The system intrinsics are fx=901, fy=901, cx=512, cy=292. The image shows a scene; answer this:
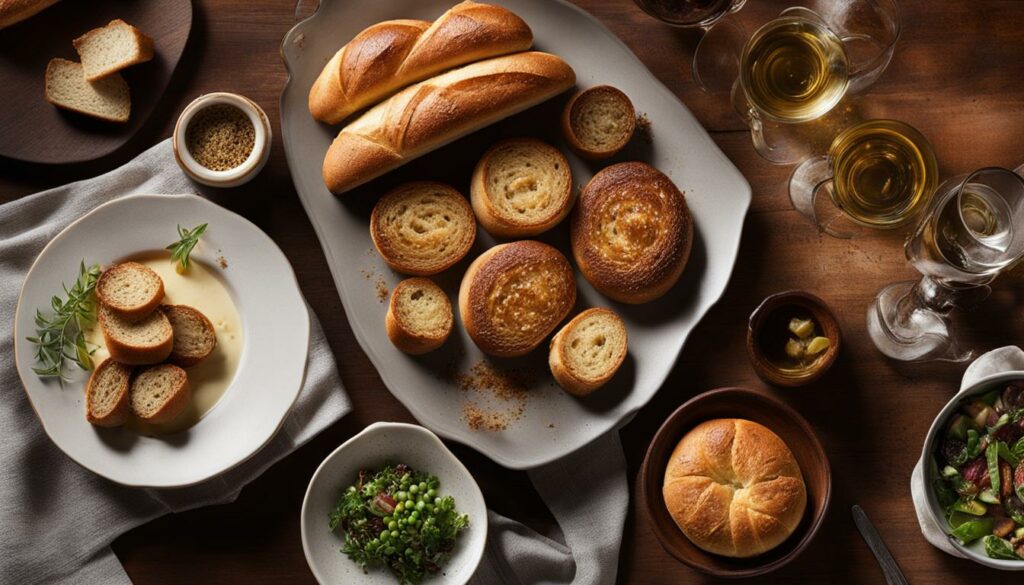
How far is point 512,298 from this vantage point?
259cm

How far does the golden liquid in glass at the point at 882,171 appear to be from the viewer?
264 cm

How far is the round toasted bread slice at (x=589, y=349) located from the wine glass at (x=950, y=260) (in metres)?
0.81

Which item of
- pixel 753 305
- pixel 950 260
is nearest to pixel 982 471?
pixel 950 260

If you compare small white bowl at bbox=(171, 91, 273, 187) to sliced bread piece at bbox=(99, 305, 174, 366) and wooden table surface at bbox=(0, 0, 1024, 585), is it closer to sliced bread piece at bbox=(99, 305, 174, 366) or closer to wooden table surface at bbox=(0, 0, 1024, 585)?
wooden table surface at bbox=(0, 0, 1024, 585)

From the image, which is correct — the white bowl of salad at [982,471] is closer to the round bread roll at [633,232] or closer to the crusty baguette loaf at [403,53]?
the round bread roll at [633,232]

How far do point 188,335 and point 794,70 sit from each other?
1.93m

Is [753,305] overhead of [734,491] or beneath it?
overhead

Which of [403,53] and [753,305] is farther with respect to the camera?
[753,305]

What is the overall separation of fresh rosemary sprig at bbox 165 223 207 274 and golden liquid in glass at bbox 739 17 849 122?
1634mm

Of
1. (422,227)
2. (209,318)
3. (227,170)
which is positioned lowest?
(209,318)

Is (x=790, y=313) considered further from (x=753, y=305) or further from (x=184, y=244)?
(x=184, y=244)

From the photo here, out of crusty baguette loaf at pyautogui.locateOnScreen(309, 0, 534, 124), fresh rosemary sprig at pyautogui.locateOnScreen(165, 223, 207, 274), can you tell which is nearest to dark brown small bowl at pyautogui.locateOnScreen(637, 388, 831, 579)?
crusty baguette loaf at pyautogui.locateOnScreen(309, 0, 534, 124)

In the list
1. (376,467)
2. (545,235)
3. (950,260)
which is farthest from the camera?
(545,235)

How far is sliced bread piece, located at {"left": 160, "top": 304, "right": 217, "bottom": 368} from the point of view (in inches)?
101
